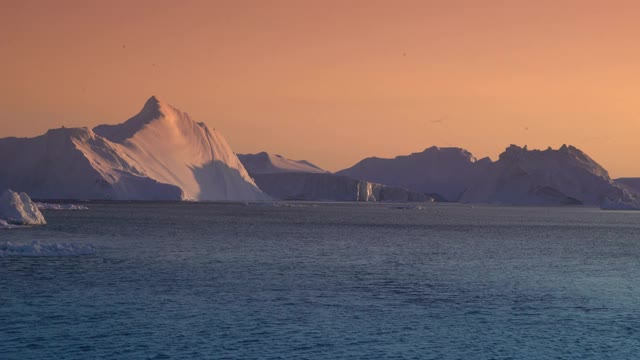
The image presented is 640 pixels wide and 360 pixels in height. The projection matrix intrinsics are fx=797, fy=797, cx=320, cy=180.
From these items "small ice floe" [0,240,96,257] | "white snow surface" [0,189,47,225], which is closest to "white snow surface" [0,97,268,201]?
"white snow surface" [0,189,47,225]

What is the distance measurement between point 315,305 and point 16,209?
50951 millimetres

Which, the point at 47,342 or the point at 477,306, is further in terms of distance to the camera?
the point at 477,306

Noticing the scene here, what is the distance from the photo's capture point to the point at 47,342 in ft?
73.8

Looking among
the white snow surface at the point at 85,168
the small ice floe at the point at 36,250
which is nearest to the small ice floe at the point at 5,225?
the small ice floe at the point at 36,250

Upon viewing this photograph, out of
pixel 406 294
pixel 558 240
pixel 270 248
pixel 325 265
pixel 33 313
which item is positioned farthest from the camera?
pixel 558 240

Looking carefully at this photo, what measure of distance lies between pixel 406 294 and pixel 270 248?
2417cm

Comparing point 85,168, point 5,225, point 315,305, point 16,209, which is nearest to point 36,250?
point 315,305

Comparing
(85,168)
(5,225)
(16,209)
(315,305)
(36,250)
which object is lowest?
(315,305)

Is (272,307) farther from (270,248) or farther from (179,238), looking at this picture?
(179,238)

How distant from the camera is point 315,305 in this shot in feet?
96.6

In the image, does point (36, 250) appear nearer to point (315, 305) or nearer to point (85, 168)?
point (315, 305)

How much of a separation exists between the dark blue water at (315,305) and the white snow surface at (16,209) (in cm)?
2325

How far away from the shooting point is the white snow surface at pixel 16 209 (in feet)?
236

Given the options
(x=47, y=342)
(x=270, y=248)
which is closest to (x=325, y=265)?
(x=270, y=248)
